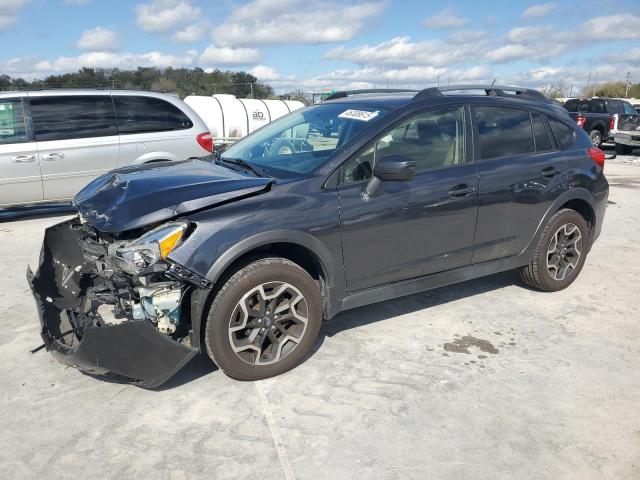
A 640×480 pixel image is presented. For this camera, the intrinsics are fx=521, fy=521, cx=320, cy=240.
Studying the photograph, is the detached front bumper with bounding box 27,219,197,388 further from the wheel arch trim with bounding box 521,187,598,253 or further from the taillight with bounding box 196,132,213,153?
the taillight with bounding box 196,132,213,153

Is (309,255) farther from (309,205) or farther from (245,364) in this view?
(245,364)

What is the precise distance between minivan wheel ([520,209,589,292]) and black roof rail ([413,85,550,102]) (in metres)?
1.10

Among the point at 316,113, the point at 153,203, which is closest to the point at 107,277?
the point at 153,203

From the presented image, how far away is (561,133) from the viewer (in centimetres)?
467

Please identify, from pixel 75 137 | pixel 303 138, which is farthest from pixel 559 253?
pixel 75 137

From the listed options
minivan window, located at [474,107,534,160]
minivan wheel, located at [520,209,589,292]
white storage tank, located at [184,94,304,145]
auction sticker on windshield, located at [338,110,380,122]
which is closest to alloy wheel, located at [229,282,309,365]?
auction sticker on windshield, located at [338,110,380,122]

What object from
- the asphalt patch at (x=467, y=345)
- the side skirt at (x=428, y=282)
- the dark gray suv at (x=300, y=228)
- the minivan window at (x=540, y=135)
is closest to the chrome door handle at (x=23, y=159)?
the dark gray suv at (x=300, y=228)

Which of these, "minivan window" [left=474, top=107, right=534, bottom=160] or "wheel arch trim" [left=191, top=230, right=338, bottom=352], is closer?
"wheel arch trim" [left=191, top=230, right=338, bottom=352]

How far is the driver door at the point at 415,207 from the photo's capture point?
3480 millimetres

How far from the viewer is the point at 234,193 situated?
315 cm

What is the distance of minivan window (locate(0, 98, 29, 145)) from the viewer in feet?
23.0

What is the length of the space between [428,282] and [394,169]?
1.02 m

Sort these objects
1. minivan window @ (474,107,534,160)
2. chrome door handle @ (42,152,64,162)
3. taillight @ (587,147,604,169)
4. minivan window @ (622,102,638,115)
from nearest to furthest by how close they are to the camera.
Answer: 1. minivan window @ (474,107,534,160)
2. taillight @ (587,147,604,169)
3. chrome door handle @ (42,152,64,162)
4. minivan window @ (622,102,638,115)

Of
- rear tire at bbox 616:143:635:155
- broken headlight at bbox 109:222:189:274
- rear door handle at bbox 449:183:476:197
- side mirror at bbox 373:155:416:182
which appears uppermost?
side mirror at bbox 373:155:416:182
